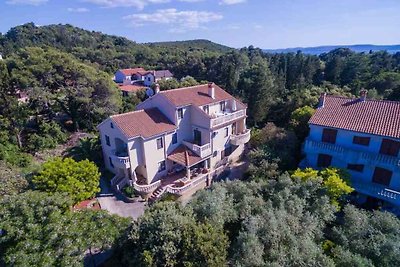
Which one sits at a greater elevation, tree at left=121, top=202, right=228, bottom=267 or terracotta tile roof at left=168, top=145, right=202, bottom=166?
tree at left=121, top=202, right=228, bottom=267

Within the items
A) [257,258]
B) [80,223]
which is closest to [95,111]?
[80,223]

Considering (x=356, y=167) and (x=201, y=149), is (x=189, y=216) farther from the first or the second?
(x=356, y=167)

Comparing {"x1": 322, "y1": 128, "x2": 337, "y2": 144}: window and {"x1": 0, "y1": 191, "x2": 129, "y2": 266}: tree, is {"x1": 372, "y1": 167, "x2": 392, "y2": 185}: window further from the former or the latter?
{"x1": 0, "y1": 191, "x2": 129, "y2": 266}: tree

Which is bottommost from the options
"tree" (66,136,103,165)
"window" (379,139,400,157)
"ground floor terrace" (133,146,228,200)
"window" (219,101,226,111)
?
"ground floor terrace" (133,146,228,200)

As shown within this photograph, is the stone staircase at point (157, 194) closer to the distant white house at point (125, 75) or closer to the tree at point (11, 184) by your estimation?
the tree at point (11, 184)

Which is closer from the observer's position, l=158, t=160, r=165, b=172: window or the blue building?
the blue building

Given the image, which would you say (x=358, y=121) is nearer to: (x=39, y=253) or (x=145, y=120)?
(x=145, y=120)

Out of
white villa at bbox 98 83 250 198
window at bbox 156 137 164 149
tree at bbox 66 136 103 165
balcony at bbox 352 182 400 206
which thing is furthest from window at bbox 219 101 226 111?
balcony at bbox 352 182 400 206

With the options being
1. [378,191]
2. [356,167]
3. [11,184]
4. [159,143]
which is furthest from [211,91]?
[11,184]

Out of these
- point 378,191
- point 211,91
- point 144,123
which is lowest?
point 378,191
